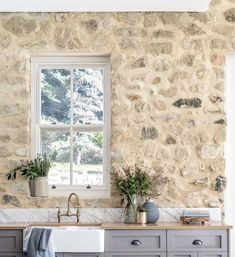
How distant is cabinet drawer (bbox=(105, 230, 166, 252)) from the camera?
602 cm

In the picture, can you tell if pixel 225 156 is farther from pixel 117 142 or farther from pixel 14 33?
pixel 14 33

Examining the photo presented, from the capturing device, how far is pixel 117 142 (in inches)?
261

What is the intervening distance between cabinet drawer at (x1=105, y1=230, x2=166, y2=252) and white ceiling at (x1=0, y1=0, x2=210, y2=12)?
2308 mm

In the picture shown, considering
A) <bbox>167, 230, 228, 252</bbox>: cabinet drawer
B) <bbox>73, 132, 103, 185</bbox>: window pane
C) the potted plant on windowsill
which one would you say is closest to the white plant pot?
the potted plant on windowsill

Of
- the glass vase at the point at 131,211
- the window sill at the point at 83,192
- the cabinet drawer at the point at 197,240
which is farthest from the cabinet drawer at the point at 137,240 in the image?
the window sill at the point at 83,192

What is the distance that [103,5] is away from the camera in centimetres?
641

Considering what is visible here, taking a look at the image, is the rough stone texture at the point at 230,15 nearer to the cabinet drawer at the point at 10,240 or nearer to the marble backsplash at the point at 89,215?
the marble backsplash at the point at 89,215

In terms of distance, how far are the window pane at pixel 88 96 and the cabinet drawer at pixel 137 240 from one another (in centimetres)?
140

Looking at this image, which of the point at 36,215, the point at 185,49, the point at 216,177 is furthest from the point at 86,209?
the point at 185,49

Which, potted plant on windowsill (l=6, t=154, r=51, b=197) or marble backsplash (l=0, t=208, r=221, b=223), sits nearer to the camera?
potted plant on windowsill (l=6, t=154, r=51, b=197)

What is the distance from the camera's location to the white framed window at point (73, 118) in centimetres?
681

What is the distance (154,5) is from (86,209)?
2264 mm

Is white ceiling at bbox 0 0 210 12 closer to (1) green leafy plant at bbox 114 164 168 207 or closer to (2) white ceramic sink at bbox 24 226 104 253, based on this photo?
(1) green leafy plant at bbox 114 164 168 207

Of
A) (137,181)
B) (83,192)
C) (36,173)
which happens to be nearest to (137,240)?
(137,181)
